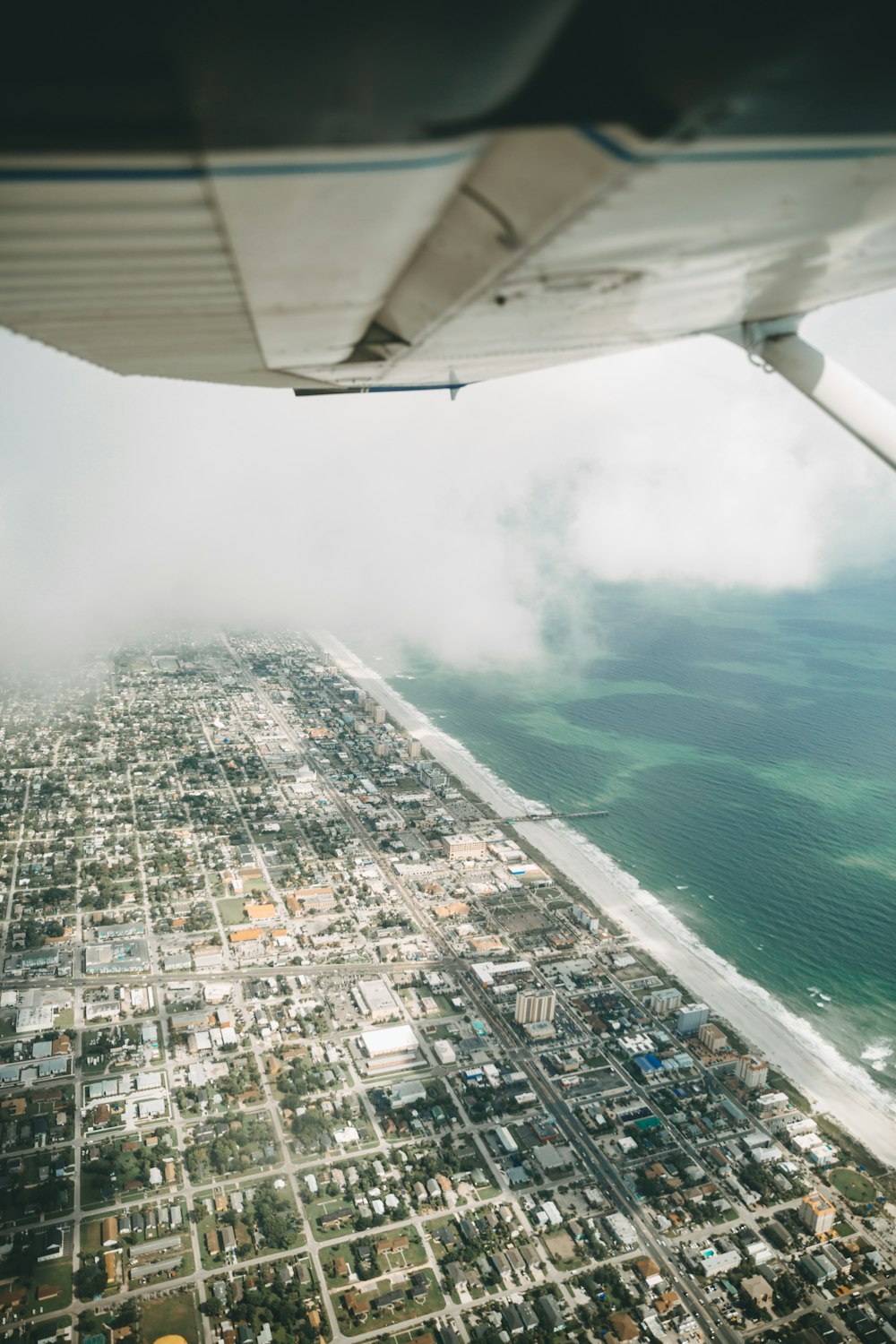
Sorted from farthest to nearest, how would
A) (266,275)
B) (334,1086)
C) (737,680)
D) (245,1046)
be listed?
(737,680), (245,1046), (334,1086), (266,275)

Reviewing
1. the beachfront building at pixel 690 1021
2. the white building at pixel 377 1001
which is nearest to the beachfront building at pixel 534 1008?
the white building at pixel 377 1001

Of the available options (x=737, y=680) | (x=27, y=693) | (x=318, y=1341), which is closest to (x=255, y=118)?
(x=318, y=1341)

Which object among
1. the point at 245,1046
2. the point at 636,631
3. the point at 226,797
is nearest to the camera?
the point at 245,1046

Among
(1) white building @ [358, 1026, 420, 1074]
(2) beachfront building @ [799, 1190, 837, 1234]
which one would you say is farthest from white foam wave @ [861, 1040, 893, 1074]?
(1) white building @ [358, 1026, 420, 1074]

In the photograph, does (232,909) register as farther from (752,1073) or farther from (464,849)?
(752,1073)

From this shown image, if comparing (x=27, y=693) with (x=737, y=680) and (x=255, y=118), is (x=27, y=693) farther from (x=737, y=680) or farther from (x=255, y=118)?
(x=255, y=118)

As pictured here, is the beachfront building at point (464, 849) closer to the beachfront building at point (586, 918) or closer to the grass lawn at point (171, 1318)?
the beachfront building at point (586, 918)
